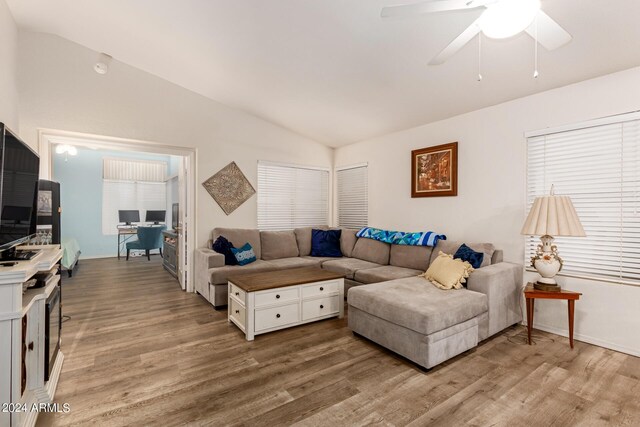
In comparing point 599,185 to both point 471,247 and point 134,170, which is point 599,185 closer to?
point 471,247

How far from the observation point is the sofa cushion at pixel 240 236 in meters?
4.43

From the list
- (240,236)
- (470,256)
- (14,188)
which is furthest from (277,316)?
(14,188)

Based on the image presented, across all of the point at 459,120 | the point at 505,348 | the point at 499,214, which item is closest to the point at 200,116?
the point at 459,120

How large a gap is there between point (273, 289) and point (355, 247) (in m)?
2.15

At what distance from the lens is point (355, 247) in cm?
481

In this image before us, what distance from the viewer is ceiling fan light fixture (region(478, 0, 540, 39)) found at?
1.39 metres

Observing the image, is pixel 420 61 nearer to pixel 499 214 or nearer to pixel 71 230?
pixel 499 214

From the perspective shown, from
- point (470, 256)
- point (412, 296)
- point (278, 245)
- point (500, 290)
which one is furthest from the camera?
point (278, 245)

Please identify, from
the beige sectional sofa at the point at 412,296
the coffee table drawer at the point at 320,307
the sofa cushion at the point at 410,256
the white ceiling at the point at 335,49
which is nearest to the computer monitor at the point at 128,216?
the beige sectional sofa at the point at 412,296

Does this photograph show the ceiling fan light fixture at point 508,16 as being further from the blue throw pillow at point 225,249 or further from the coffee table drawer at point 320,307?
the blue throw pillow at point 225,249

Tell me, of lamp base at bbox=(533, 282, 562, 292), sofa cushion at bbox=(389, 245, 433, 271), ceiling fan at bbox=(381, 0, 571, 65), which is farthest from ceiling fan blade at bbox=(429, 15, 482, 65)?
sofa cushion at bbox=(389, 245, 433, 271)

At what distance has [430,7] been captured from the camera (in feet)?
5.05

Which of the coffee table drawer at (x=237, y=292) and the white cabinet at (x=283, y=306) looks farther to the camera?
the coffee table drawer at (x=237, y=292)

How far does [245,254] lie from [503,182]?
331 centimetres
